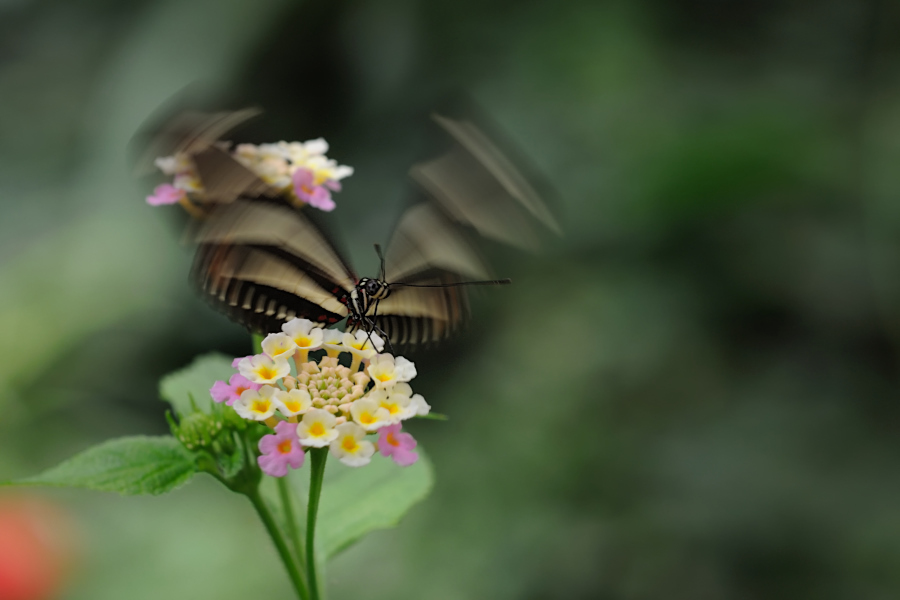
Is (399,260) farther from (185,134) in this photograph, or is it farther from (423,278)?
(185,134)

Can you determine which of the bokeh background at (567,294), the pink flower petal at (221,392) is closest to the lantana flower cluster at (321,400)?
the pink flower petal at (221,392)

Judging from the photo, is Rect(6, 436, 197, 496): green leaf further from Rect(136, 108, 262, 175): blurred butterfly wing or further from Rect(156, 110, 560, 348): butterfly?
Rect(136, 108, 262, 175): blurred butterfly wing

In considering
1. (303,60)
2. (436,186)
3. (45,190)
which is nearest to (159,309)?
(45,190)

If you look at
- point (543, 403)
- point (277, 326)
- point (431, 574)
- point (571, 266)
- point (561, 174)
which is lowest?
point (431, 574)

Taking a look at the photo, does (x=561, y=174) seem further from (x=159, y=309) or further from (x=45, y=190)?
(x=45, y=190)

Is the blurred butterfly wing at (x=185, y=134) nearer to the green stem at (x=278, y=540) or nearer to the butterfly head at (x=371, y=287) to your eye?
the butterfly head at (x=371, y=287)

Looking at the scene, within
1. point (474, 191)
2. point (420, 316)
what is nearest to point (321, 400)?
point (420, 316)
